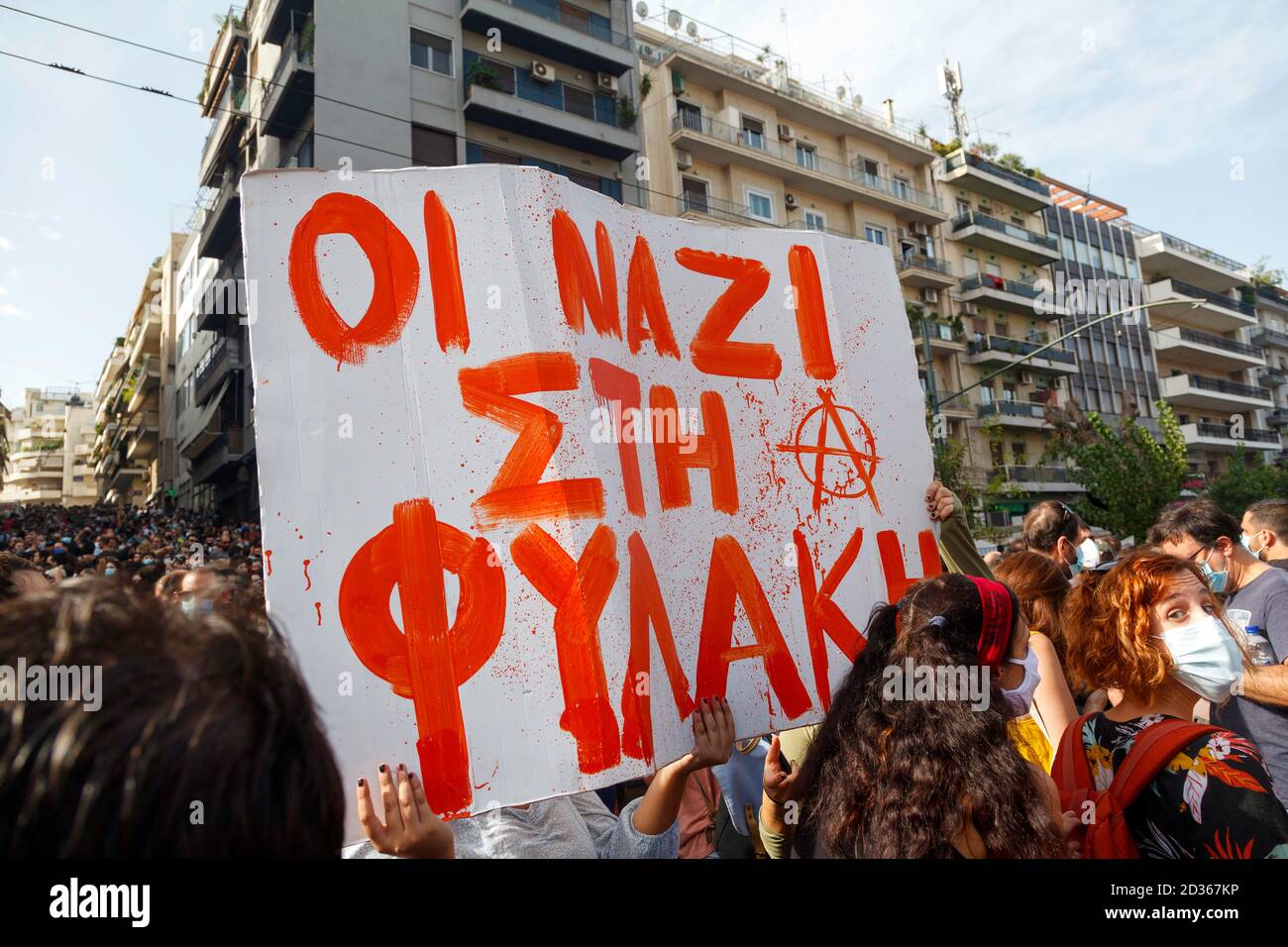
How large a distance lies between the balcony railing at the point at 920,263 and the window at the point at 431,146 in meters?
16.9

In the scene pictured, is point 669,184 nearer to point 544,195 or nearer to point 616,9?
point 616,9

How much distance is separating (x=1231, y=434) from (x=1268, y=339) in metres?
10.6

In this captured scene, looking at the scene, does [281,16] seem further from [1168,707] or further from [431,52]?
[1168,707]

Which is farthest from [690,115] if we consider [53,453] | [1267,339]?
[53,453]

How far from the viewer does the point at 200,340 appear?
110ft

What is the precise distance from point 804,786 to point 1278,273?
2319 inches

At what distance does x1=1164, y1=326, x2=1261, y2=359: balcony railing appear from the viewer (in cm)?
4100

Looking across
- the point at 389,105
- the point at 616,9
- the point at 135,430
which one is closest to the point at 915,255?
the point at 616,9

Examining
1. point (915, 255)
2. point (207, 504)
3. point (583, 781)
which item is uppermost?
point (915, 255)

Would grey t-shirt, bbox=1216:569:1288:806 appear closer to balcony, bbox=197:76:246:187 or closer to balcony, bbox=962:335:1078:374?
balcony, bbox=197:76:246:187

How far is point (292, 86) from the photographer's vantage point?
17.3 meters

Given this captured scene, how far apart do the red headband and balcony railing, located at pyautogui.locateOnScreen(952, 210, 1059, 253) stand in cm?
3371

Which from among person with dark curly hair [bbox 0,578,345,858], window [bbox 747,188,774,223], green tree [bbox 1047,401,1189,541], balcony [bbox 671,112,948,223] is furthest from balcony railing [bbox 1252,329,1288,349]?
person with dark curly hair [bbox 0,578,345,858]

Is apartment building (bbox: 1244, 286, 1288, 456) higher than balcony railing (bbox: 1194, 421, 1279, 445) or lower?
higher
